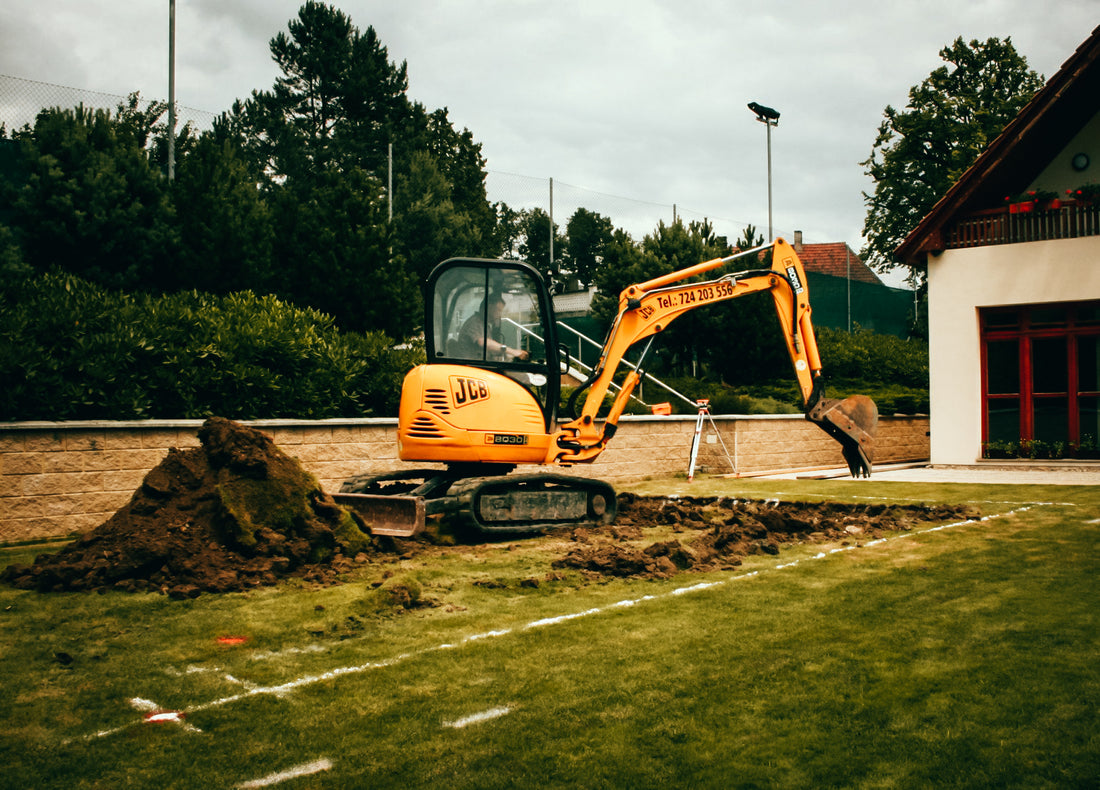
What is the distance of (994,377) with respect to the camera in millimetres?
17734

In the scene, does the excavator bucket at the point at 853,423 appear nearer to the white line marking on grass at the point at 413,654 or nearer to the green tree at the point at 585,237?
the white line marking on grass at the point at 413,654

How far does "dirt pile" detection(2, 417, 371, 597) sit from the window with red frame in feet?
47.2

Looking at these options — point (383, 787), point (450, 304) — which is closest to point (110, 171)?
point (450, 304)

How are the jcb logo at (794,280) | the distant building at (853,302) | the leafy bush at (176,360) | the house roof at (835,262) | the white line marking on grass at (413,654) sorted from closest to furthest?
the white line marking on grass at (413,654) → the leafy bush at (176,360) → the jcb logo at (794,280) → the distant building at (853,302) → the house roof at (835,262)

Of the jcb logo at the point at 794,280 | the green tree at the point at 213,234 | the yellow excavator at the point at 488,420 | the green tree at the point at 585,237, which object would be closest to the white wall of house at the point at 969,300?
the jcb logo at the point at 794,280

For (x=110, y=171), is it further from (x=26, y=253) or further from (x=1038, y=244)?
(x=1038, y=244)

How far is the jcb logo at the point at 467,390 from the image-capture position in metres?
8.95

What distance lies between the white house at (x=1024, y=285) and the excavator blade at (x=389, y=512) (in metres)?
13.2

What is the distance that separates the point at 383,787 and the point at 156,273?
48.5 feet

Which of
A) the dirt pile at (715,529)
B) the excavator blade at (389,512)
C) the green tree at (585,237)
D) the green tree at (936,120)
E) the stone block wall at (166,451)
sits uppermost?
the green tree at (936,120)

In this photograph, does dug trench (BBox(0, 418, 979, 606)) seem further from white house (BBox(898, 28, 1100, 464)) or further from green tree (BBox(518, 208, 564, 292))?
green tree (BBox(518, 208, 564, 292))

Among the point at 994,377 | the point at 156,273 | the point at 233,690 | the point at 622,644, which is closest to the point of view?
the point at 233,690

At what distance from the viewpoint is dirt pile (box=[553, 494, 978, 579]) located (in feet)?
24.5

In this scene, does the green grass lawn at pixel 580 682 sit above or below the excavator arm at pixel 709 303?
below
